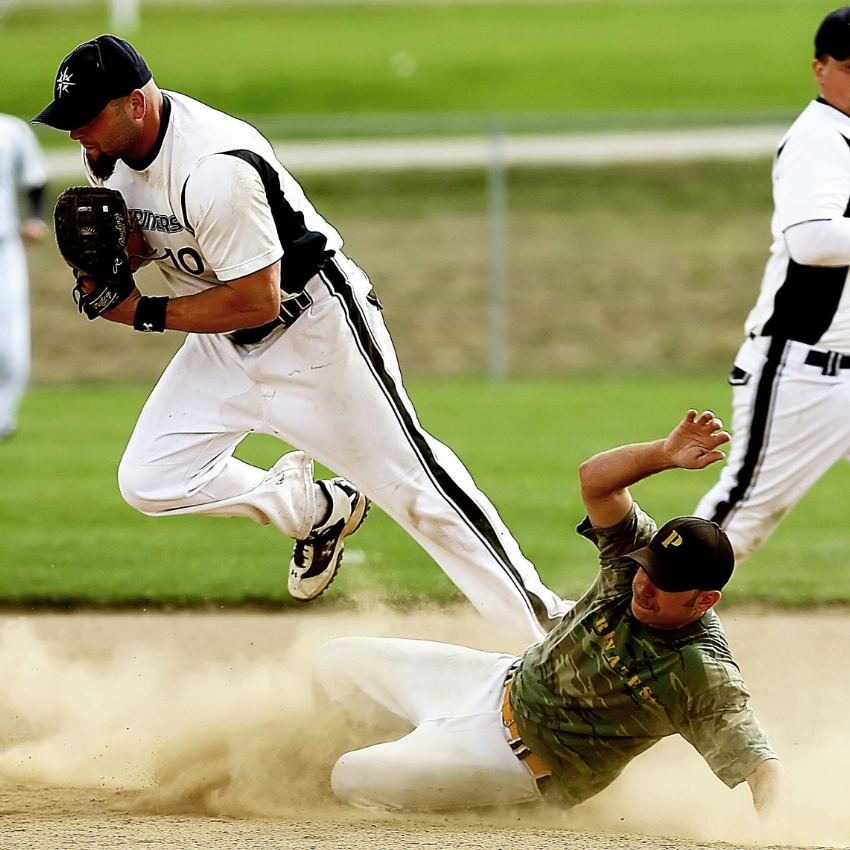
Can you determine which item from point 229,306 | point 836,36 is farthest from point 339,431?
point 836,36

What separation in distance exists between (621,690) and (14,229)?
7.82m

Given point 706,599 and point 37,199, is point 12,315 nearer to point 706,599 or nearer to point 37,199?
point 37,199

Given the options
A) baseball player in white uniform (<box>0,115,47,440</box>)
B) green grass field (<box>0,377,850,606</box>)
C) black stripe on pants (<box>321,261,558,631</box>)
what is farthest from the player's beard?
baseball player in white uniform (<box>0,115,47,440</box>)

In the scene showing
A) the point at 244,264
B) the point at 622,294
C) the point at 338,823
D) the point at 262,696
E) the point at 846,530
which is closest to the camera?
the point at 338,823

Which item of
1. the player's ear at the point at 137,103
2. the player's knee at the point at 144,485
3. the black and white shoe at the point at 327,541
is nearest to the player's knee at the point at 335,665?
the black and white shoe at the point at 327,541

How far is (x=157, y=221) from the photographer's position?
15.8ft

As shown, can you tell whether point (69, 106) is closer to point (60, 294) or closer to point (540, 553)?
point (540, 553)

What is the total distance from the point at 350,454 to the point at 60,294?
45.9ft

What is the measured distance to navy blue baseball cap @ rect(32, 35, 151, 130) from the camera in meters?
4.44

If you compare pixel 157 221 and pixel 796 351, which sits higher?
pixel 157 221

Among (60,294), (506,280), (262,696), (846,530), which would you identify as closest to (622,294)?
(506,280)

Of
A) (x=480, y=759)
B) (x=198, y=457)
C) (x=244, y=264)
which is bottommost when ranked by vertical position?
(x=480, y=759)

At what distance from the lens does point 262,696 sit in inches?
215

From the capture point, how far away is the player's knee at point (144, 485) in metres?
5.16
